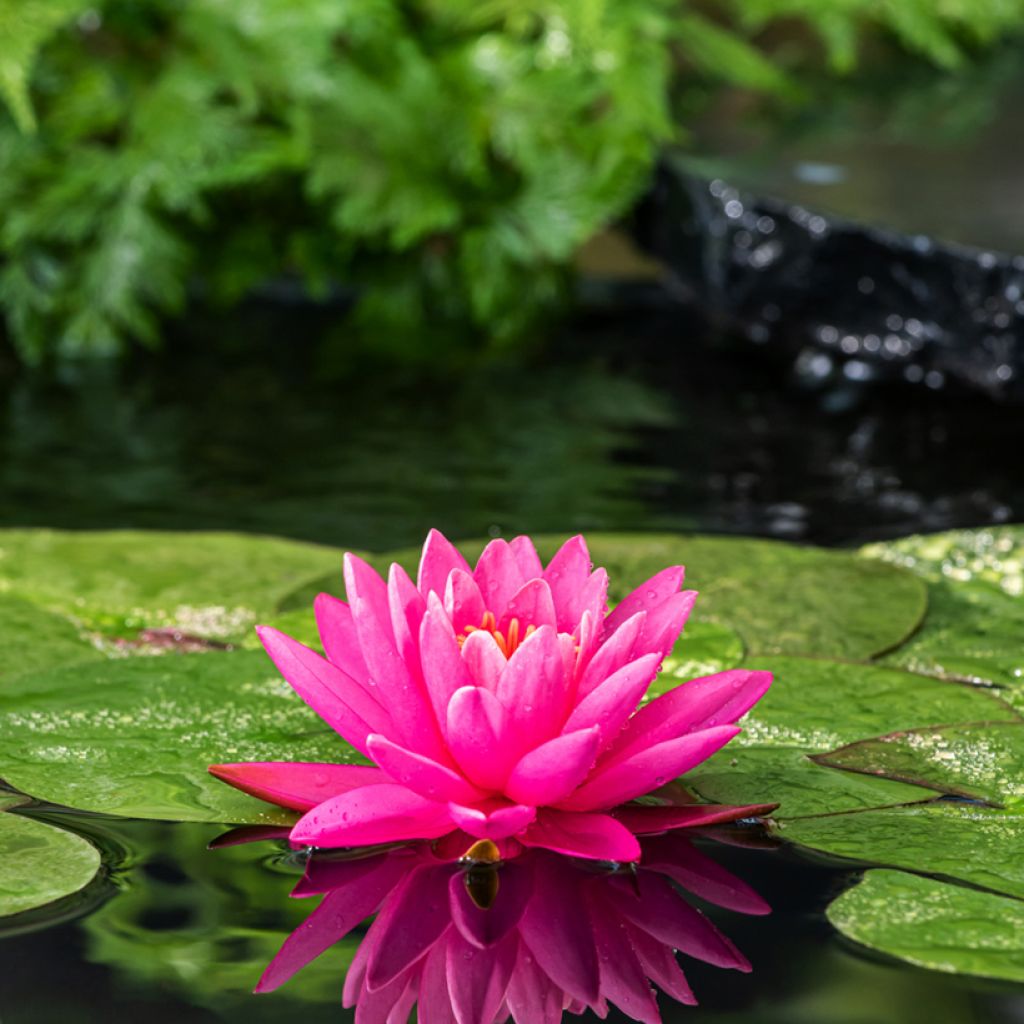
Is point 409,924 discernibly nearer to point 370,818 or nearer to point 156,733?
point 370,818

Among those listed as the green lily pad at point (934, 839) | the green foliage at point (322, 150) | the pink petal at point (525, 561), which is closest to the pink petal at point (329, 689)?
the pink petal at point (525, 561)

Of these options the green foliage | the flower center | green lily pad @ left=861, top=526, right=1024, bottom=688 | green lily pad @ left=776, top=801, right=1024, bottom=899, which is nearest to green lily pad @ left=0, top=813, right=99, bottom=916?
the flower center

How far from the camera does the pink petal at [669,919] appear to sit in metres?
0.68

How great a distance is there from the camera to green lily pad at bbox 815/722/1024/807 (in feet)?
2.58

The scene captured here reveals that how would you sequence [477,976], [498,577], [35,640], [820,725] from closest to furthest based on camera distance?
[477,976], [498,577], [820,725], [35,640]

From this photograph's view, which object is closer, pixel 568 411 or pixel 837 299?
pixel 568 411

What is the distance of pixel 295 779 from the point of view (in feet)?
2.43

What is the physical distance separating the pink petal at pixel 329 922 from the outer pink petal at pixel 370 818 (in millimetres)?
22

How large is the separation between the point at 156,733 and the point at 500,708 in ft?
0.89

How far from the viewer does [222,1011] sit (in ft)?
2.05

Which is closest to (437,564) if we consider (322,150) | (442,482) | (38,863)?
(38,863)

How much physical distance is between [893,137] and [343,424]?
4.50 ft

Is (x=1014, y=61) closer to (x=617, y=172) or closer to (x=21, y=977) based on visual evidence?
(x=617, y=172)

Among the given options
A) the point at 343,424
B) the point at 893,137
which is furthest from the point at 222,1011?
the point at 893,137
